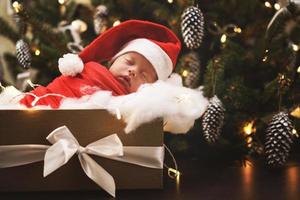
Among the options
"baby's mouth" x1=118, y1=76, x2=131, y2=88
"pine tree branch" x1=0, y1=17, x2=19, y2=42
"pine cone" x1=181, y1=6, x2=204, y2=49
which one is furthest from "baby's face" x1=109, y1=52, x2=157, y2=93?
"pine tree branch" x1=0, y1=17, x2=19, y2=42

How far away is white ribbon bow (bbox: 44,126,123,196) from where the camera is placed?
67 cm

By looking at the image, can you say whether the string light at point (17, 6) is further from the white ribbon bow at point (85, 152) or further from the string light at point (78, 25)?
the white ribbon bow at point (85, 152)

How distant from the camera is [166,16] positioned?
124 centimetres

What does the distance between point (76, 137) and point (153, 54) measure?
0.31 meters

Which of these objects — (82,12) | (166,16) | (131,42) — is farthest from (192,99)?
(82,12)

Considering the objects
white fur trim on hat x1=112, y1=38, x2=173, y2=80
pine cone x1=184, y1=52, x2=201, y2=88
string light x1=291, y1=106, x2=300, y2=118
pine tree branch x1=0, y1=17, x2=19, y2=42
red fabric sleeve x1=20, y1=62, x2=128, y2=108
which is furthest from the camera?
pine tree branch x1=0, y1=17, x2=19, y2=42

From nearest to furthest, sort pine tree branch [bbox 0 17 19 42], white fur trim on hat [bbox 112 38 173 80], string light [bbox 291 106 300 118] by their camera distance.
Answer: white fur trim on hat [bbox 112 38 173 80]
string light [bbox 291 106 300 118]
pine tree branch [bbox 0 17 19 42]

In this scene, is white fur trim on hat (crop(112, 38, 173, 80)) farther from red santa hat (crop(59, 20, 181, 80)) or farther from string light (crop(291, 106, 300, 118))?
string light (crop(291, 106, 300, 118))

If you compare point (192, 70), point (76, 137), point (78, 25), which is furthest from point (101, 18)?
point (76, 137)

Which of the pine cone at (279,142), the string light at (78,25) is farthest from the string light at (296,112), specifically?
the string light at (78,25)

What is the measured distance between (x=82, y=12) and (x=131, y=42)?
0.56 meters

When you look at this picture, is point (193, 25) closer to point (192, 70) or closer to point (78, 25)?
point (192, 70)

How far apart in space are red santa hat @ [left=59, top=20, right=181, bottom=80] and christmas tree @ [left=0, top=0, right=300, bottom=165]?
75mm

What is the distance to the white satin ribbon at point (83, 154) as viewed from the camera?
68cm
